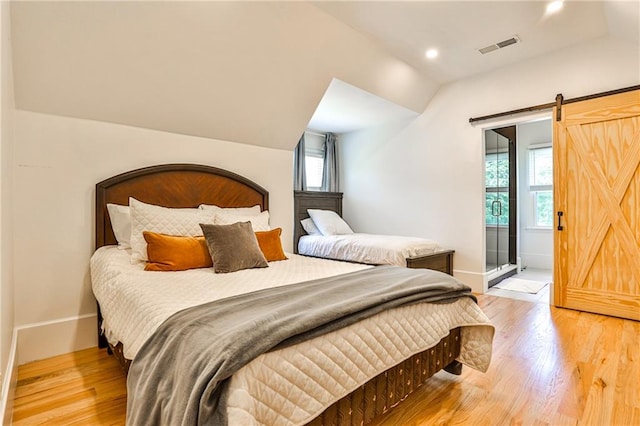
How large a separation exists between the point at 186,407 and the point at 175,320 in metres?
0.37

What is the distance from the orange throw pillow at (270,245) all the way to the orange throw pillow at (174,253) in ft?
1.49

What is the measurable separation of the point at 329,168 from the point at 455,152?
201cm

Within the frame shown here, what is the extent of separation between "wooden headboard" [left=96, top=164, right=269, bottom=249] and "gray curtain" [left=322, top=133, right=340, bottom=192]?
1.98 meters

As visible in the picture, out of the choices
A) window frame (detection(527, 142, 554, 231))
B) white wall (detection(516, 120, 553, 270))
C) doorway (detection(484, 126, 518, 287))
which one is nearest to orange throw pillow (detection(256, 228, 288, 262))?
doorway (detection(484, 126, 518, 287))

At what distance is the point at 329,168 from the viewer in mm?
5496

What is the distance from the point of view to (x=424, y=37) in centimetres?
320

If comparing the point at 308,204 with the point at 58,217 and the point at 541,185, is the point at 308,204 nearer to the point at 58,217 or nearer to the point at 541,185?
the point at 58,217

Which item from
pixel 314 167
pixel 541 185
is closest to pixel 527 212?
pixel 541 185

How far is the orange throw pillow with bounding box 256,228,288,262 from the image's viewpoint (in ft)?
8.80

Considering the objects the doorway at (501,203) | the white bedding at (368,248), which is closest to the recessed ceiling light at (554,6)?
the doorway at (501,203)

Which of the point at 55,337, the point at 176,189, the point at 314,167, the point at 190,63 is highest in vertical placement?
the point at 190,63

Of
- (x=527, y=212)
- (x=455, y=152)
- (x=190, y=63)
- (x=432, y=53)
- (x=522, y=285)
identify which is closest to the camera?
(x=190, y=63)

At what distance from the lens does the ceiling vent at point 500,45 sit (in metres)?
3.26

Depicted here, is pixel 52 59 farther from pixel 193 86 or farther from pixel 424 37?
pixel 424 37
